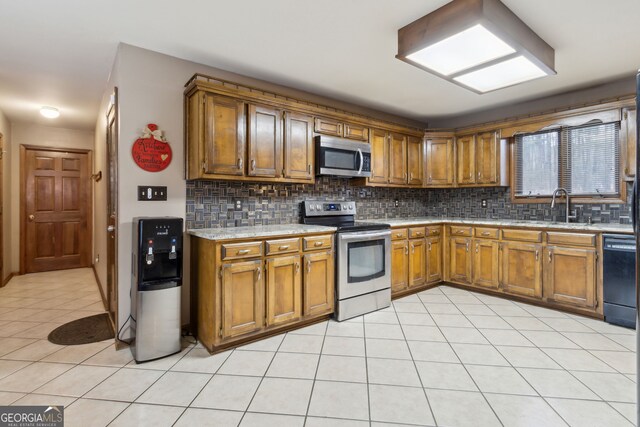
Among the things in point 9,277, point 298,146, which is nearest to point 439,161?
point 298,146

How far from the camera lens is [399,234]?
387 cm

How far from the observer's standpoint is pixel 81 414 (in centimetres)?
175

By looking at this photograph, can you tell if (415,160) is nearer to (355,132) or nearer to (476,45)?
(355,132)

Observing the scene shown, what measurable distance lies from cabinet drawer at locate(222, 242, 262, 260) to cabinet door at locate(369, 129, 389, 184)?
200 cm

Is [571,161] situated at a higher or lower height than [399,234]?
higher

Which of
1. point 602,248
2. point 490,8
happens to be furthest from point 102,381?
point 602,248

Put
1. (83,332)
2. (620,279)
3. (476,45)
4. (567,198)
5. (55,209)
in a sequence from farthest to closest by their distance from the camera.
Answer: (55,209), (567,198), (620,279), (83,332), (476,45)

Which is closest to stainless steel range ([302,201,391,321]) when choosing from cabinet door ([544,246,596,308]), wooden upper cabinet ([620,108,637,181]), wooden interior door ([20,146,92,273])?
cabinet door ([544,246,596,308])

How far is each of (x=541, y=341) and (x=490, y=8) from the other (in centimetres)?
261

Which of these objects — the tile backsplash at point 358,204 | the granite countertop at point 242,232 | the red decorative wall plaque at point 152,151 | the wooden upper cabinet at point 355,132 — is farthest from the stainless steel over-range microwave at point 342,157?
the red decorative wall plaque at point 152,151

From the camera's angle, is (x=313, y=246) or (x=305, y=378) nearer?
(x=305, y=378)

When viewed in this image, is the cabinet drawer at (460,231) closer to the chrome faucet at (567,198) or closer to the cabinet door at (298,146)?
the chrome faucet at (567,198)

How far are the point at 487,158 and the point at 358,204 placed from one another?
1912 millimetres

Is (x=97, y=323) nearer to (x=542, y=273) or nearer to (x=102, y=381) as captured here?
(x=102, y=381)
